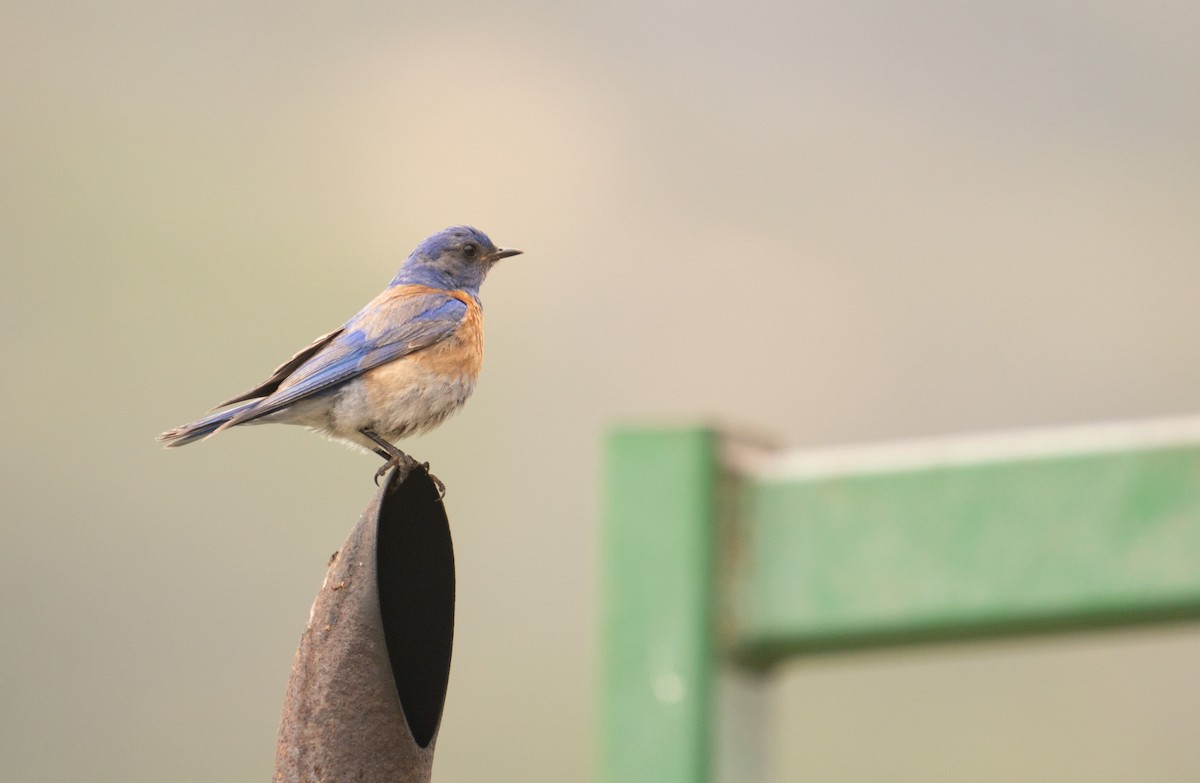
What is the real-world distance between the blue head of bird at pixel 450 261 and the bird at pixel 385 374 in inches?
7.3

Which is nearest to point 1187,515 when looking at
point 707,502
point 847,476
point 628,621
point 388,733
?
point 847,476

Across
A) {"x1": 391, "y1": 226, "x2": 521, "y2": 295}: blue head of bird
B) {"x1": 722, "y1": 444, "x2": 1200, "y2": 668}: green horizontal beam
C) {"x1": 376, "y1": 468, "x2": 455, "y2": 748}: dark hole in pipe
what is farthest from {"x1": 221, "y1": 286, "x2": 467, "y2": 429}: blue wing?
{"x1": 722, "y1": 444, "x2": 1200, "y2": 668}: green horizontal beam

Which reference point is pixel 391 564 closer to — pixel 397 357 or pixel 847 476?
pixel 847 476

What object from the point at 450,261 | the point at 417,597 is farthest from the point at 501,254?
the point at 417,597

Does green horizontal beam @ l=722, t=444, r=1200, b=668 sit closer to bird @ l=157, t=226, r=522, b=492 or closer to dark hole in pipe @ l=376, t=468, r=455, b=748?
dark hole in pipe @ l=376, t=468, r=455, b=748

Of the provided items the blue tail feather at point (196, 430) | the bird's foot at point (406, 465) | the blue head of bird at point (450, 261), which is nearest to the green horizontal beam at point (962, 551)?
the bird's foot at point (406, 465)

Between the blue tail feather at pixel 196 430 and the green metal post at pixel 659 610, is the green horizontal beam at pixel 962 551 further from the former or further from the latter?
the blue tail feather at pixel 196 430

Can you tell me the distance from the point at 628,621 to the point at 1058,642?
63cm

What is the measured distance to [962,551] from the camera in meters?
2.01

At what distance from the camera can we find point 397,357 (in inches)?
173

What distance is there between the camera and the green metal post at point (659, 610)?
209 cm

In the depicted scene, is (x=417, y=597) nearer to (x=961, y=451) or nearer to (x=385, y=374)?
(x=961, y=451)

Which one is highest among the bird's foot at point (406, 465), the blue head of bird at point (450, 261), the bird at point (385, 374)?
the blue head of bird at point (450, 261)

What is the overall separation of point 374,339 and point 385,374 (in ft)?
0.43
